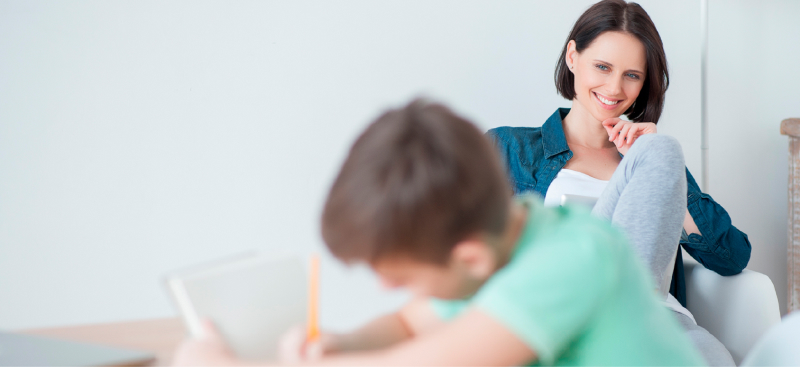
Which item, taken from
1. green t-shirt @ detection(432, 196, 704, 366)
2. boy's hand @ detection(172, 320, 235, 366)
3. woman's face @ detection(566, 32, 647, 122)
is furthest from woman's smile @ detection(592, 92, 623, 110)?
boy's hand @ detection(172, 320, 235, 366)

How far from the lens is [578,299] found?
0.44 meters

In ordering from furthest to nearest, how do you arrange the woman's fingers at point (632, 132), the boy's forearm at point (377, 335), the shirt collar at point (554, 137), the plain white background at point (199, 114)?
1. the shirt collar at point (554, 137)
2. the woman's fingers at point (632, 132)
3. the plain white background at point (199, 114)
4. the boy's forearm at point (377, 335)

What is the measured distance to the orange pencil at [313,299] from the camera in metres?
0.50

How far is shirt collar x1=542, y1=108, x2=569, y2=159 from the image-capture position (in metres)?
1.52

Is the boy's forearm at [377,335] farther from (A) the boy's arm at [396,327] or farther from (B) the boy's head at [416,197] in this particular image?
(B) the boy's head at [416,197]

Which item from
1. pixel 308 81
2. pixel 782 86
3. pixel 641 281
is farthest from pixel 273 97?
pixel 782 86

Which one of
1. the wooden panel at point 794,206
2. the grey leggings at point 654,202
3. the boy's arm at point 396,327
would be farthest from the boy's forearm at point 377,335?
the wooden panel at point 794,206

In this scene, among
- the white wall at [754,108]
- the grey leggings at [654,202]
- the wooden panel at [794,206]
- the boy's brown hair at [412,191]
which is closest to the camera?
the boy's brown hair at [412,191]

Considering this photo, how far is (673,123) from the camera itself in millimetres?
1826

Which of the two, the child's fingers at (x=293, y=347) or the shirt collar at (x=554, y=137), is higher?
the shirt collar at (x=554, y=137)

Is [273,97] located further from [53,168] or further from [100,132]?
[53,168]

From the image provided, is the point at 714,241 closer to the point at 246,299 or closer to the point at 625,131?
the point at 625,131

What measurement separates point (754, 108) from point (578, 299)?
5.87ft

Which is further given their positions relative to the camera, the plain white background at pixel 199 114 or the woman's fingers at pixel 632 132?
the woman's fingers at pixel 632 132
